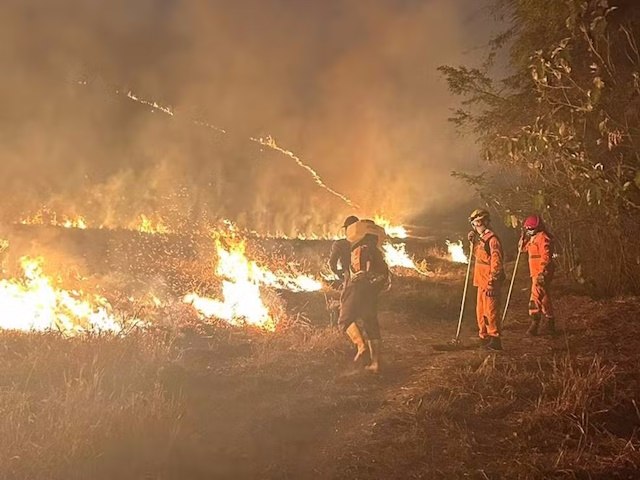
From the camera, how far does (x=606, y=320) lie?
10461mm

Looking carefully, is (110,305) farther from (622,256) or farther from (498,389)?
(622,256)

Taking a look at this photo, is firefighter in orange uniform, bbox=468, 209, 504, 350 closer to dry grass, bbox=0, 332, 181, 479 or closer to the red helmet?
the red helmet

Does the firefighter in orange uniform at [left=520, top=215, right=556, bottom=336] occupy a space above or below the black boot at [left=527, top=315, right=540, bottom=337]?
above

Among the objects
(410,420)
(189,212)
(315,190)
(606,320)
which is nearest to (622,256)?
(606,320)

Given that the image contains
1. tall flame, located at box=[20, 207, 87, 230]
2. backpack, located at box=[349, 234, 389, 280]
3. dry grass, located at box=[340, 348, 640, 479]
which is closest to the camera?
dry grass, located at box=[340, 348, 640, 479]

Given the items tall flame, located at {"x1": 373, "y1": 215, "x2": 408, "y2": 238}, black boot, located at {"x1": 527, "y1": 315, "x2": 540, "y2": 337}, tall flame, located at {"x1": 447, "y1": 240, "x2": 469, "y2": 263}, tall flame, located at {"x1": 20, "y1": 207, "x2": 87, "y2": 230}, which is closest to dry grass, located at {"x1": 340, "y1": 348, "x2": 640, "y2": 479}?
black boot, located at {"x1": 527, "y1": 315, "x2": 540, "y2": 337}

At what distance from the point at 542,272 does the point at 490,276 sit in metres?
1.94

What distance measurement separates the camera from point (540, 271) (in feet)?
33.3

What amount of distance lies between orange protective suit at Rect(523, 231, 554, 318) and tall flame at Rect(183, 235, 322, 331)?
15.6 ft

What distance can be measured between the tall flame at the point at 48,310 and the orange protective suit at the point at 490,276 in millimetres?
5694

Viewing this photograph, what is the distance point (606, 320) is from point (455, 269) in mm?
10472

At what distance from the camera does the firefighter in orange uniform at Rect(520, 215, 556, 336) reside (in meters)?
10.1

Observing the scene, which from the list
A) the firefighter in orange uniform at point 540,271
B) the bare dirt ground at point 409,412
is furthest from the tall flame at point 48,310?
the firefighter in orange uniform at point 540,271

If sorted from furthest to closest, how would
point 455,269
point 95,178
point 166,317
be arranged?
point 95,178, point 455,269, point 166,317
